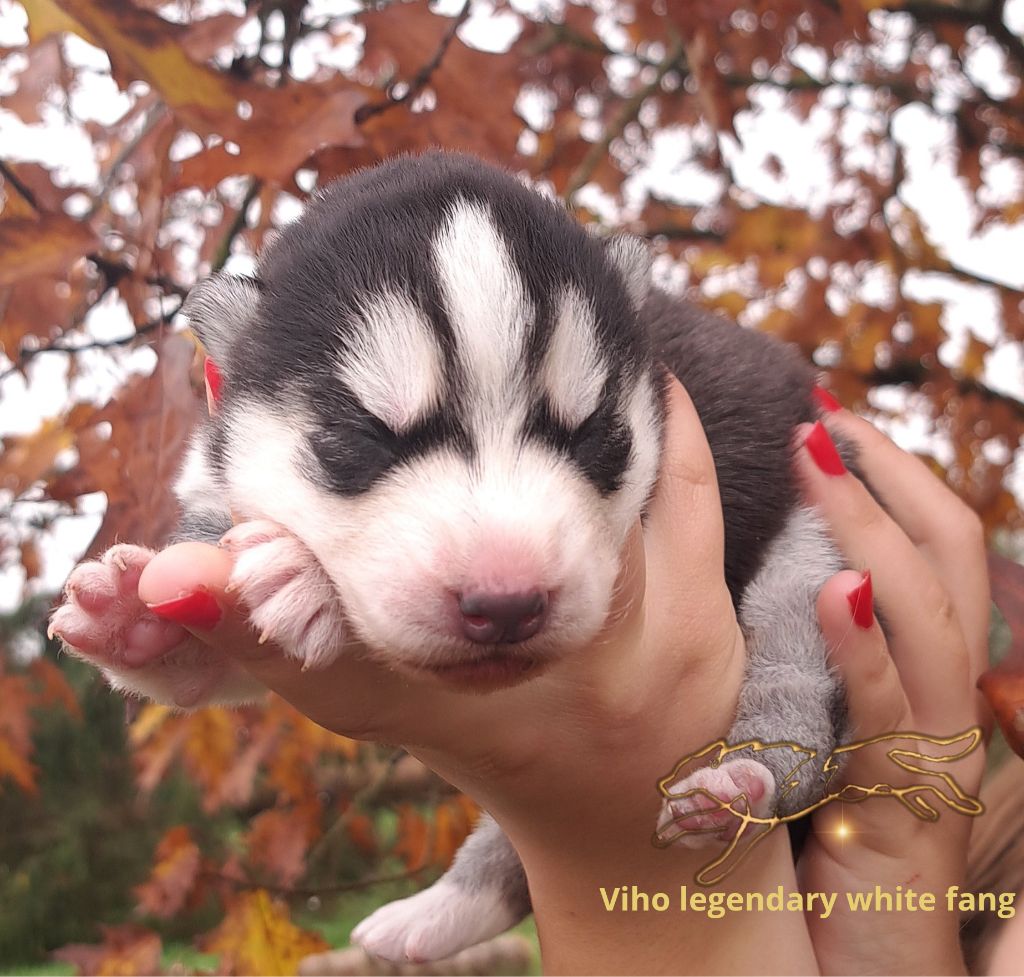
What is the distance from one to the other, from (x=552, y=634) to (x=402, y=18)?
1788 millimetres

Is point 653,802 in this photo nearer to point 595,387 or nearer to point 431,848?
point 595,387

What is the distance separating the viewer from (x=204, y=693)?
6.20ft

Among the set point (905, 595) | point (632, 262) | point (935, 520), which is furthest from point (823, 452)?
point (632, 262)

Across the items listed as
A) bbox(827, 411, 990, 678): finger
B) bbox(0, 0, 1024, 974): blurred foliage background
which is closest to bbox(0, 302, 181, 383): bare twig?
bbox(0, 0, 1024, 974): blurred foliage background

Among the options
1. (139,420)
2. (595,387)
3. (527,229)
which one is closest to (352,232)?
(527,229)

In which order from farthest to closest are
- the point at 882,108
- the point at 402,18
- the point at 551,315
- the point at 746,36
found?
the point at 882,108
the point at 746,36
the point at 402,18
the point at 551,315

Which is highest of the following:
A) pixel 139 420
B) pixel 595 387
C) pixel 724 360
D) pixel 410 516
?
pixel 724 360

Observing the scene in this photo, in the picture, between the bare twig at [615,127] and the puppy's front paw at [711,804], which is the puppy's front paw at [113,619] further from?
the bare twig at [615,127]

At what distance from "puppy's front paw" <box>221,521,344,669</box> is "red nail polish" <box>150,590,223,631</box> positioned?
0.14 feet

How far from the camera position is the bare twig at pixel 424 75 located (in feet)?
8.02

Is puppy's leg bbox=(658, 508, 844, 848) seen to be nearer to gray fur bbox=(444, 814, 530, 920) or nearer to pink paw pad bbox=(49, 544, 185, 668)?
gray fur bbox=(444, 814, 530, 920)

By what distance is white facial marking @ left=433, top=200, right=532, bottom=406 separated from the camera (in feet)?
5.29

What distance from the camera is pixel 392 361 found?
5.34 feet

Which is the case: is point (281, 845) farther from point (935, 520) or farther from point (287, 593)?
point (935, 520)
